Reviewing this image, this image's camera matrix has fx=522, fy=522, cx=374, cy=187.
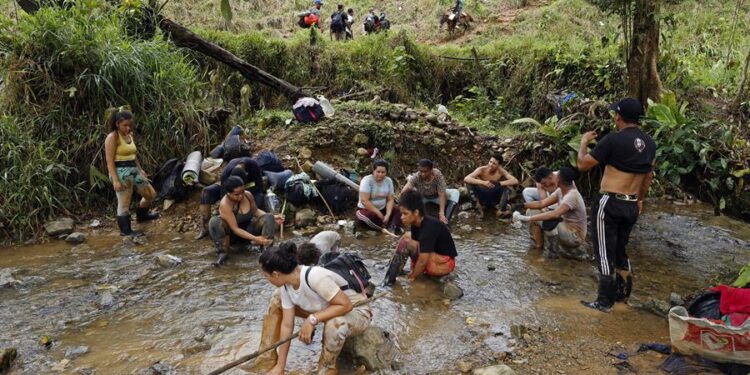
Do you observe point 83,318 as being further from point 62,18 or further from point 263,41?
point 263,41

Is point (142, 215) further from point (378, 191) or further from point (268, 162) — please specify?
point (378, 191)

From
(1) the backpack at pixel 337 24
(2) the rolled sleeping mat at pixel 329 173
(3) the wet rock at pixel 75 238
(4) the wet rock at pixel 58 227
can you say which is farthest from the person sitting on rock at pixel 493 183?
(1) the backpack at pixel 337 24

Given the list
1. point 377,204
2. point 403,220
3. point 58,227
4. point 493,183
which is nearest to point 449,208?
point 493,183

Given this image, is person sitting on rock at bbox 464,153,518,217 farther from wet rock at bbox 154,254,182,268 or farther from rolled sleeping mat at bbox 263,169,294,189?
wet rock at bbox 154,254,182,268

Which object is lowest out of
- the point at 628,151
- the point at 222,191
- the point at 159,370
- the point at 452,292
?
the point at 452,292

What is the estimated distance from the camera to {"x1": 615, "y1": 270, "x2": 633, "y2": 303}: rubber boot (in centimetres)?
501

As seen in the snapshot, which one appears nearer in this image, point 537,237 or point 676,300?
point 676,300

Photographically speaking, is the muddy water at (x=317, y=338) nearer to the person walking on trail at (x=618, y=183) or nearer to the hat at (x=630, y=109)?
the person walking on trail at (x=618, y=183)

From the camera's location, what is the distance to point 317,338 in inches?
177

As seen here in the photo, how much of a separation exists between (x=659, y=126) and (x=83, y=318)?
7271 millimetres

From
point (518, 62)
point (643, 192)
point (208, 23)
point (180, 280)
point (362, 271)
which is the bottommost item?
point (180, 280)

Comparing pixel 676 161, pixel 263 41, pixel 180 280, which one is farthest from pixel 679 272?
pixel 263 41

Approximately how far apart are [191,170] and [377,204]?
2788 millimetres

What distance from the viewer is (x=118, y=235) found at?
23.3 ft
